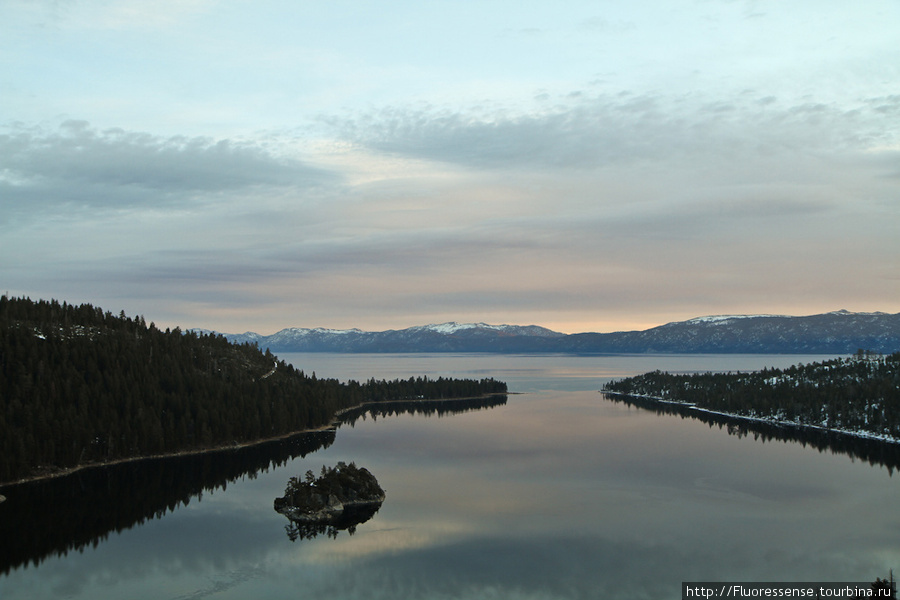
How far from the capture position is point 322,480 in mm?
76750

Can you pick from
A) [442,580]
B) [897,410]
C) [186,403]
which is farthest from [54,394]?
[897,410]

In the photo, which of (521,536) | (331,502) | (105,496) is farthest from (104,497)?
(521,536)

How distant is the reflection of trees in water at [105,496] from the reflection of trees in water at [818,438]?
9816 centimetres

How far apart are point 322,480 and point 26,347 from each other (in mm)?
72678

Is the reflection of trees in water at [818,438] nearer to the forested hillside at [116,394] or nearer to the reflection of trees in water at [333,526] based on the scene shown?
the reflection of trees in water at [333,526]

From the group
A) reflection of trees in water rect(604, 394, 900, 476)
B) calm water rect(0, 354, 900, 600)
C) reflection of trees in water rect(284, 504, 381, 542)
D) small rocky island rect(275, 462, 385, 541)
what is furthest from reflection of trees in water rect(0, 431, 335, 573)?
reflection of trees in water rect(604, 394, 900, 476)

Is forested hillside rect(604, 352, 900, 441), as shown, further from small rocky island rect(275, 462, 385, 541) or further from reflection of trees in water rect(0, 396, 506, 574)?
reflection of trees in water rect(0, 396, 506, 574)

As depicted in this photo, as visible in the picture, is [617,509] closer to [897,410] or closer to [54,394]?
[54,394]

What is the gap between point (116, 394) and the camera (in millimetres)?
115250

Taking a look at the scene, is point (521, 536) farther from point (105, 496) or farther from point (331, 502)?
point (105, 496)

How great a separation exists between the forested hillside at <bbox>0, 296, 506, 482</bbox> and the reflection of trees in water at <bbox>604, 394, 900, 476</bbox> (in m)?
101

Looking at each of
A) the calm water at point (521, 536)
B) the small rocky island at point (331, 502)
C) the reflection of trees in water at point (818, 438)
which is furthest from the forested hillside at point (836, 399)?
the small rocky island at point (331, 502)

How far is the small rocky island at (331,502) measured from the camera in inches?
2734

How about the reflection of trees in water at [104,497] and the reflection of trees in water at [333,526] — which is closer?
the reflection of trees in water at [104,497]
